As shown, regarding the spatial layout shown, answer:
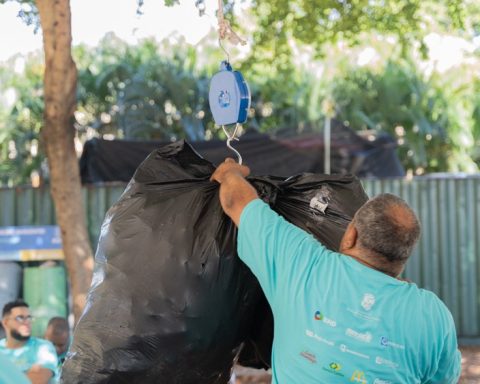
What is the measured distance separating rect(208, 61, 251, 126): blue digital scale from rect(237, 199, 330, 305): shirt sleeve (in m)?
0.52

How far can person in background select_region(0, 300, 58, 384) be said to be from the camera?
4.91 meters

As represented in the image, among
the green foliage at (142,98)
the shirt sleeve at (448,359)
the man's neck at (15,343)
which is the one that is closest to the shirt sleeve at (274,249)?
the shirt sleeve at (448,359)

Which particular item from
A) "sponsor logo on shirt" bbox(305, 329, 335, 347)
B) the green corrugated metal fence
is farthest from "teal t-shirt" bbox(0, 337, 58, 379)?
the green corrugated metal fence

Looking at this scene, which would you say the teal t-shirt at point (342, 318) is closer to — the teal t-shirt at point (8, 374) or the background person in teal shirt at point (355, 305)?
the background person in teal shirt at point (355, 305)

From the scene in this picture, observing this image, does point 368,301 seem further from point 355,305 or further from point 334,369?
point 334,369

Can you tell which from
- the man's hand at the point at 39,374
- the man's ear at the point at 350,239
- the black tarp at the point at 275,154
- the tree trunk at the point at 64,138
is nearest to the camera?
the man's ear at the point at 350,239

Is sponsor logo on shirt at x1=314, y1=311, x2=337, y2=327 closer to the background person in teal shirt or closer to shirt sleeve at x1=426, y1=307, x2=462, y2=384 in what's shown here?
the background person in teal shirt

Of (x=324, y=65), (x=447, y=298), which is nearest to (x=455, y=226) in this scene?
(x=447, y=298)

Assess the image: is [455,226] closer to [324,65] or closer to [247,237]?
[324,65]

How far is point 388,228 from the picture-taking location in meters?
2.21

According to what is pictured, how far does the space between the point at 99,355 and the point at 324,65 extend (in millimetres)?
10929

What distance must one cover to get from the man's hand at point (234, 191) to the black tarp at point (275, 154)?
19.2 ft

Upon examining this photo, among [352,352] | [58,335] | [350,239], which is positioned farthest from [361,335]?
[58,335]

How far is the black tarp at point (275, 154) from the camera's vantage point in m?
8.77
